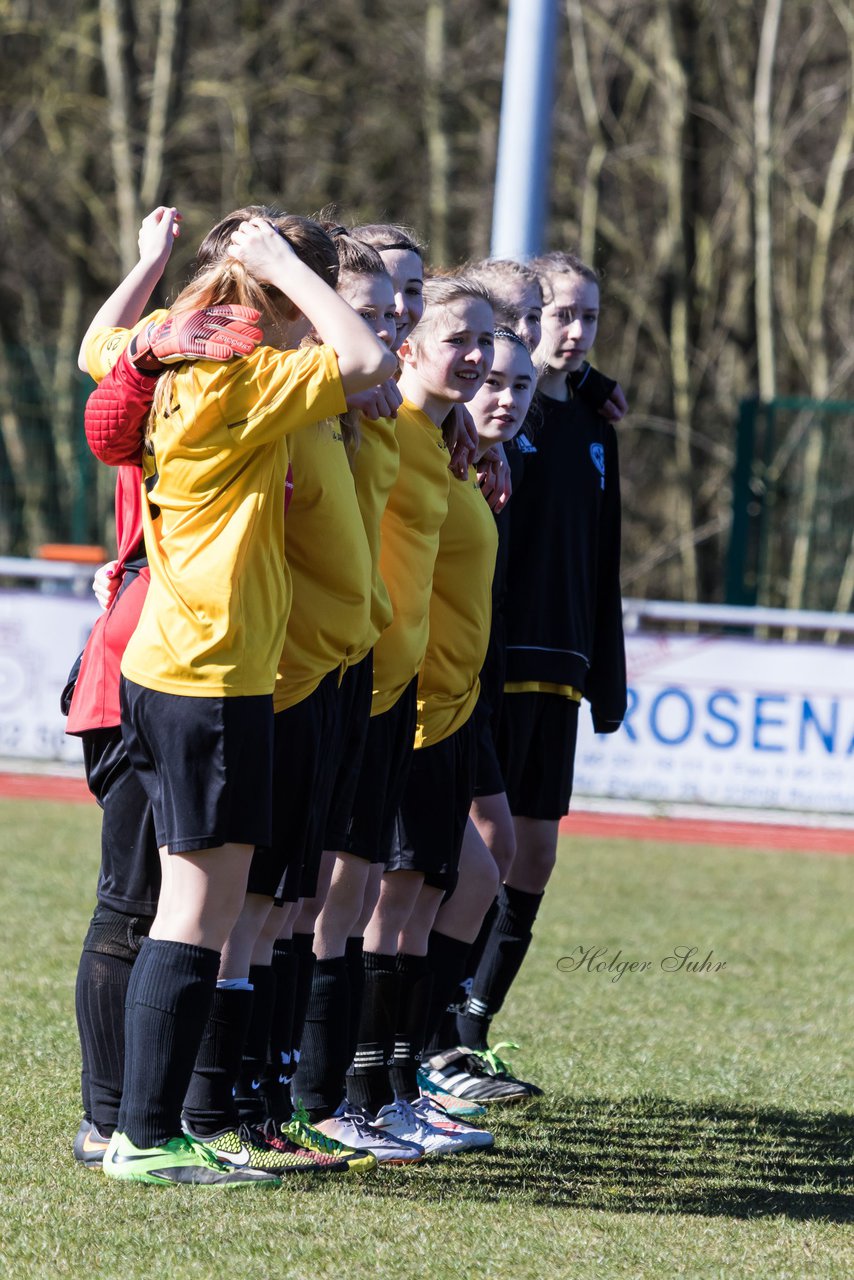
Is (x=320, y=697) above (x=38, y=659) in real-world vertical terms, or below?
above

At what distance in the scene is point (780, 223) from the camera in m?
18.5

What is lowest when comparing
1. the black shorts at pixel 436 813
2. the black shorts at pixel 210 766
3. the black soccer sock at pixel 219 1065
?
the black soccer sock at pixel 219 1065

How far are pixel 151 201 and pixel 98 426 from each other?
627 inches

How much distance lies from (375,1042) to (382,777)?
2.20 feet

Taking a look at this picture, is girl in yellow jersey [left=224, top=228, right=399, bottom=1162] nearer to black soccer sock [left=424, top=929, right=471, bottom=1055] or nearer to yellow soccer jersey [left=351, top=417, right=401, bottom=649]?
yellow soccer jersey [left=351, top=417, right=401, bottom=649]

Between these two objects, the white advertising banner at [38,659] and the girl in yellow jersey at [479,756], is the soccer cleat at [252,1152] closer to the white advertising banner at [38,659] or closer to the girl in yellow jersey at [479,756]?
the girl in yellow jersey at [479,756]

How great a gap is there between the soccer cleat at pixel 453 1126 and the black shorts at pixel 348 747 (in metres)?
0.81

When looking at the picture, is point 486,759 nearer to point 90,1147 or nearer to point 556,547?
point 556,547

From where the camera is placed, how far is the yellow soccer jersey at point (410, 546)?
3748 millimetres

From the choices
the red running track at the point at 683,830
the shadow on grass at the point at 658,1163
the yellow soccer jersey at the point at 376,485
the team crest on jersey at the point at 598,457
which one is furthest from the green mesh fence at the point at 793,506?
the yellow soccer jersey at the point at 376,485

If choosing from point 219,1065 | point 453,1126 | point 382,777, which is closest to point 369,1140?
point 453,1126

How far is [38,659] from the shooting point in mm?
10664

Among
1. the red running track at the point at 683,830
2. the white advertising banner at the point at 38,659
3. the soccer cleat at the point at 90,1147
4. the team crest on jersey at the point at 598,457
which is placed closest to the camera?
the soccer cleat at the point at 90,1147

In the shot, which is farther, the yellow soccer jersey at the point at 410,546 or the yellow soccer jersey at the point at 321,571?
the yellow soccer jersey at the point at 410,546
